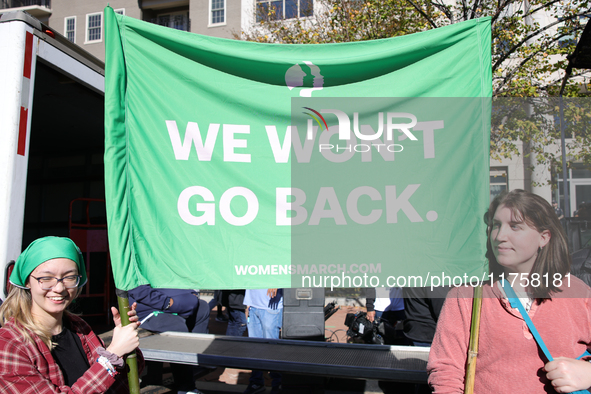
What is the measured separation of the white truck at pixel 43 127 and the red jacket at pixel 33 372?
170 cm

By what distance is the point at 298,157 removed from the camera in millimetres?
2547

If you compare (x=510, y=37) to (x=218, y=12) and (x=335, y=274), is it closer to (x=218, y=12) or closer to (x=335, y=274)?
(x=335, y=274)

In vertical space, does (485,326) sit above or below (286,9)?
below

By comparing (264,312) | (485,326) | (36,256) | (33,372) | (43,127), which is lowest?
(264,312)

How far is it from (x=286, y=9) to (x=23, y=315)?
745 inches

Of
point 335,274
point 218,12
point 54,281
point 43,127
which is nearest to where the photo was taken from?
point 54,281

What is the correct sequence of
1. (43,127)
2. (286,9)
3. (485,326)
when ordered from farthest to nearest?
(286,9), (43,127), (485,326)

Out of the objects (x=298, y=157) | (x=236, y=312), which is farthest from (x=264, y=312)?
(x=298, y=157)

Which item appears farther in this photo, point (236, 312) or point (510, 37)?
point (510, 37)

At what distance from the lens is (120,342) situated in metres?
2.04

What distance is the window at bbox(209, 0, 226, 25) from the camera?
21469 millimetres

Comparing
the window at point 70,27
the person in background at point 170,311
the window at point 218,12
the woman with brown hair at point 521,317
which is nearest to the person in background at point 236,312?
the person in background at point 170,311

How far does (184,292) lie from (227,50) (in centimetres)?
300

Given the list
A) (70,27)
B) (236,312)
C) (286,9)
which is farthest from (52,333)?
(70,27)
